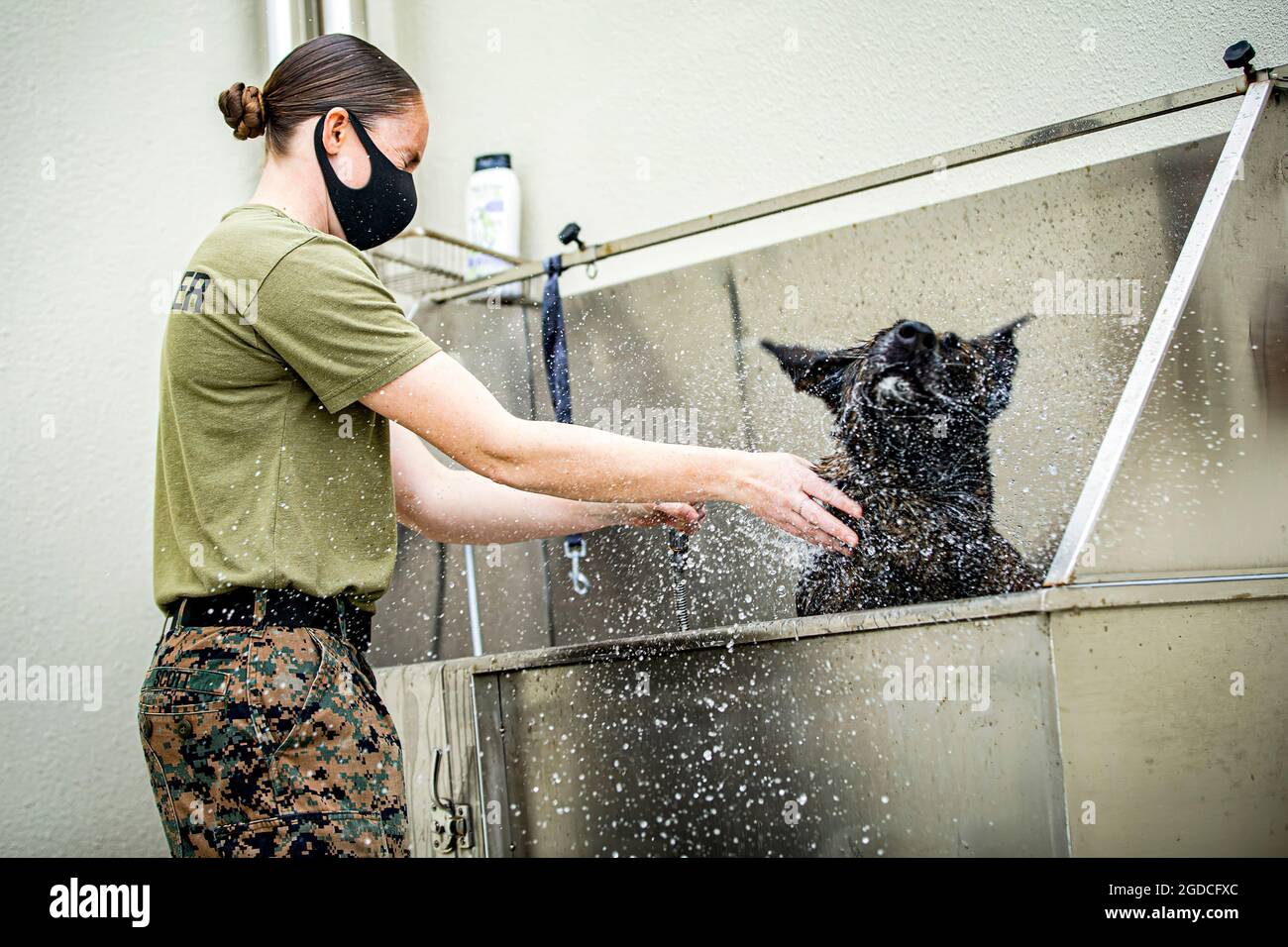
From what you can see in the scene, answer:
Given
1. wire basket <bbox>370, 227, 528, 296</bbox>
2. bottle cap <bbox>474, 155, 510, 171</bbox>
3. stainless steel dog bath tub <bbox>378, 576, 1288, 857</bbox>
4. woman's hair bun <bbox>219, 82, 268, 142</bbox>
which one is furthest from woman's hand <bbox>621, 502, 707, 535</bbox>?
bottle cap <bbox>474, 155, 510, 171</bbox>

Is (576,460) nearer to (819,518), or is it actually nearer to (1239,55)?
(819,518)

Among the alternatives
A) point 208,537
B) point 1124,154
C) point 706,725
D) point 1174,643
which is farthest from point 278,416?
point 1124,154

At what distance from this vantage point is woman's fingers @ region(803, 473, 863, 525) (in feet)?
4.92

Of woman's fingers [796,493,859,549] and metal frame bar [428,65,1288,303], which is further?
metal frame bar [428,65,1288,303]

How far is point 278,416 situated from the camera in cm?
124

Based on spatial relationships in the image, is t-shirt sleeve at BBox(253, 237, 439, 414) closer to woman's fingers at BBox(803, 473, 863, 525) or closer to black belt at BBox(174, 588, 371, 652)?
black belt at BBox(174, 588, 371, 652)

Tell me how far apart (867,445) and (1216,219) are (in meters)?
0.66

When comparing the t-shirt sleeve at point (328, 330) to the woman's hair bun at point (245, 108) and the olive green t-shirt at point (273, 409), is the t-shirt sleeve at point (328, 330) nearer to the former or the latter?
the olive green t-shirt at point (273, 409)

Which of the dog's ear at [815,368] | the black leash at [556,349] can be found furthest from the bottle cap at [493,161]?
the dog's ear at [815,368]

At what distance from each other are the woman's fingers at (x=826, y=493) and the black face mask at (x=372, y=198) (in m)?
0.64

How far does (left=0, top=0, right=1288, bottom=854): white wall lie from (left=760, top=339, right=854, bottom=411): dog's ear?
0.34 metres

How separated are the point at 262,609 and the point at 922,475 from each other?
3.62ft

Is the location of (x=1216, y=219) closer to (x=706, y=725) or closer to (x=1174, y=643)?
(x=1174, y=643)

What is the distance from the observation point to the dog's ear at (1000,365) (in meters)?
1.87
